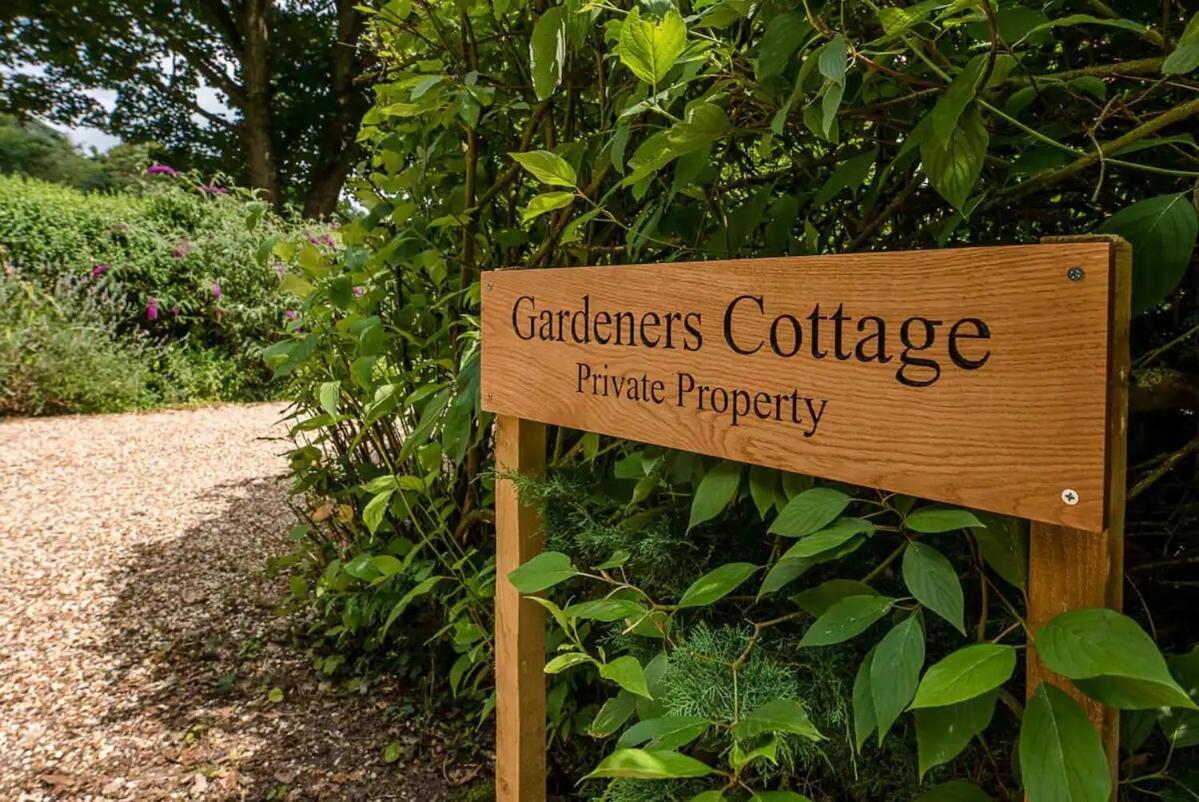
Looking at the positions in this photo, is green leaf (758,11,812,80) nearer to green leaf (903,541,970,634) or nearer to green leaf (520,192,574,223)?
green leaf (520,192,574,223)

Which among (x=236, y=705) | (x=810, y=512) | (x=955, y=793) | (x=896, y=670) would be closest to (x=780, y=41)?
(x=810, y=512)

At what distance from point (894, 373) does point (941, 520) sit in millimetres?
137

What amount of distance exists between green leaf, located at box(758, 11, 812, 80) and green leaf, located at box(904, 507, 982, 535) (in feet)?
1.43

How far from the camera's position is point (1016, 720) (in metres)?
0.79

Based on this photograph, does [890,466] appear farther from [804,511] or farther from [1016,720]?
[1016,720]

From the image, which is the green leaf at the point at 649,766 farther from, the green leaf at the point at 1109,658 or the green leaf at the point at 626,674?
the green leaf at the point at 1109,658

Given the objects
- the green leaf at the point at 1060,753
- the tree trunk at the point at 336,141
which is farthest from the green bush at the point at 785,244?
the tree trunk at the point at 336,141

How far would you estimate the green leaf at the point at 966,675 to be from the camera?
1.79ft

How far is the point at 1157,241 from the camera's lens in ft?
2.10

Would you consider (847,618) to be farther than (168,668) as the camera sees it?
No

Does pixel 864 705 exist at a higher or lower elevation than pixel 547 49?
lower

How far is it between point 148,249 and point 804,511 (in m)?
7.15

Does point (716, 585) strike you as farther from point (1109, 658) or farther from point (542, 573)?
point (1109, 658)

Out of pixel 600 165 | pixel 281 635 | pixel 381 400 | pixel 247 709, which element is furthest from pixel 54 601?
pixel 600 165
